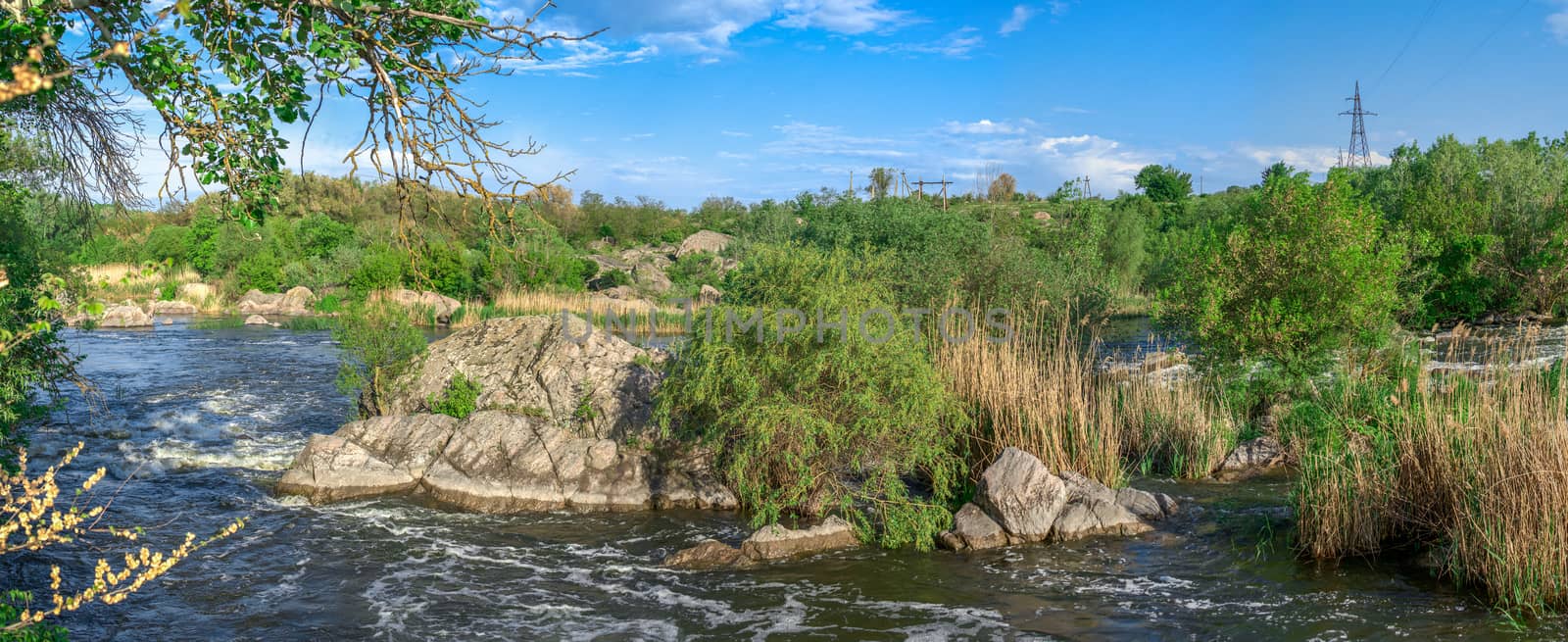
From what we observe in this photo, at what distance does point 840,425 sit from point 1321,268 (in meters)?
8.38

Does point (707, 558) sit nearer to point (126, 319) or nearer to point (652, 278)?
point (126, 319)

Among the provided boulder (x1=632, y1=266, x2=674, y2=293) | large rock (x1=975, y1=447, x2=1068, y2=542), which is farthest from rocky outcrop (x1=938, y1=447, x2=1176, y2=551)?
boulder (x1=632, y1=266, x2=674, y2=293)

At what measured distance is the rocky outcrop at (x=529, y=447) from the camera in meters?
11.7

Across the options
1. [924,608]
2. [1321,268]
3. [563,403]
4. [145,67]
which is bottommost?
[924,608]

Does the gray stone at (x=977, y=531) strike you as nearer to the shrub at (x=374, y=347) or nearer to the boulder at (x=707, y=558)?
the boulder at (x=707, y=558)

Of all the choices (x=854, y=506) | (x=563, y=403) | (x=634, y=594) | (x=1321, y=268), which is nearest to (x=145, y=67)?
(x=634, y=594)

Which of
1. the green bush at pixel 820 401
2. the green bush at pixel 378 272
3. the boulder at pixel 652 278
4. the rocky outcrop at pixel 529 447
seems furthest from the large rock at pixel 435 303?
the green bush at pixel 820 401

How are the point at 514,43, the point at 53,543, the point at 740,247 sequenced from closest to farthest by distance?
the point at 514,43 → the point at 53,543 → the point at 740,247

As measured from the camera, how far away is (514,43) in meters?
4.33

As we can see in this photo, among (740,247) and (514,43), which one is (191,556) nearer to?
(514,43)

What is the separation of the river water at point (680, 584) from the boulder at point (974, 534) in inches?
10.1

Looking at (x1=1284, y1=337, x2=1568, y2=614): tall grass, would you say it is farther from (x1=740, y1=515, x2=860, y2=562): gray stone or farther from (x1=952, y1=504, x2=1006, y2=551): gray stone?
(x1=740, y1=515, x2=860, y2=562): gray stone

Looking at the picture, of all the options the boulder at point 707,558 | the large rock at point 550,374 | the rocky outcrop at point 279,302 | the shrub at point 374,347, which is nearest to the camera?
the boulder at point 707,558

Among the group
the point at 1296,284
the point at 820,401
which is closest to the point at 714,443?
the point at 820,401
